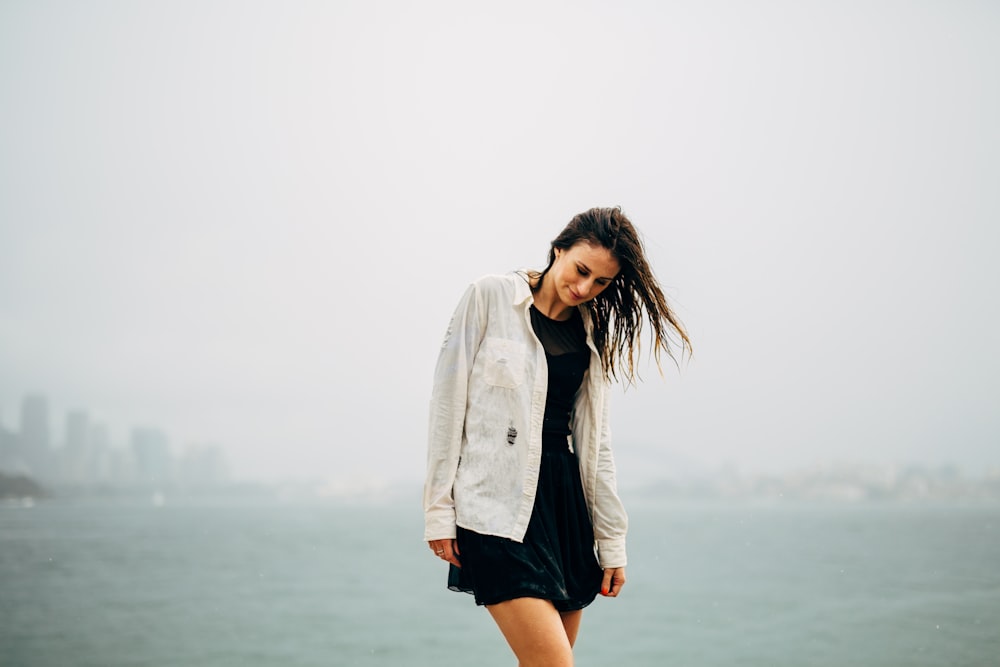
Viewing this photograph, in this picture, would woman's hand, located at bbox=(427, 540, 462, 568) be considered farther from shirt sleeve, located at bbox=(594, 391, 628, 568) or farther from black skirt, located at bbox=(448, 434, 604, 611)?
shirt sleeve, located at bbox=(594, 391, 628, 568)

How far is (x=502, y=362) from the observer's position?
1948 millimetres

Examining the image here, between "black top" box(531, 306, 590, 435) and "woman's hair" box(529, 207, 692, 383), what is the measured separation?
8 centimetres

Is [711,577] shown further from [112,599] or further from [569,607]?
[569,607]

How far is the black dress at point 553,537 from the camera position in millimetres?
1872

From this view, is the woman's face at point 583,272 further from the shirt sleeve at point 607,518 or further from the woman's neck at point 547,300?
the shirt sleeve at point 607,518

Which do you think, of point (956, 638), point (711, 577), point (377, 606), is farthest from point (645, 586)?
point (956, 638)

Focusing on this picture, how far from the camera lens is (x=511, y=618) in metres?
1.87

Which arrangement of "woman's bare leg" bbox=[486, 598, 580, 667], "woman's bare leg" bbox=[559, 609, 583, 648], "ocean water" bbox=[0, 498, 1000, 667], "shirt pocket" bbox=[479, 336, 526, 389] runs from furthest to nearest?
"ocean water" bbox=[0, 498, 1000, 667], "woman's bare leg" bbox=[559, 609, 583, 648], "shirt pocket" bbox=[479, 336, 526, 389], "woman's bare leg" bbox=[486, 598, 580, 667]

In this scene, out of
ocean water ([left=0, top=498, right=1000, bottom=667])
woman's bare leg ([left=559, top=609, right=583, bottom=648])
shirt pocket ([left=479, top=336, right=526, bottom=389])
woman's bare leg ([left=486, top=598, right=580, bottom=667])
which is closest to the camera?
woman's bare leg ([left=486, top=598, right=580, bottom=667])

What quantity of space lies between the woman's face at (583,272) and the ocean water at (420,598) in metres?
18.7

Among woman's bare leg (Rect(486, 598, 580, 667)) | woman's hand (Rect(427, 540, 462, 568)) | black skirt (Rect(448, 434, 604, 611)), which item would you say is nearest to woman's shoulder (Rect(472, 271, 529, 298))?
black skirt (Rect(448, 434, 604, 611))

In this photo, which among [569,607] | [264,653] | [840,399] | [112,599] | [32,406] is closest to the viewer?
[569,607]

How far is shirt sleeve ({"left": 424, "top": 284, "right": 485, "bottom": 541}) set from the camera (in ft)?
6.17

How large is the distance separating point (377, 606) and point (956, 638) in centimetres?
1863
